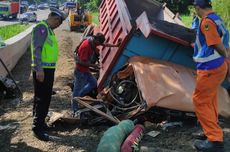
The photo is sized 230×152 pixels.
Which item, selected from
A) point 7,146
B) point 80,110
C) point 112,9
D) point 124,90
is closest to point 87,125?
point 80,110

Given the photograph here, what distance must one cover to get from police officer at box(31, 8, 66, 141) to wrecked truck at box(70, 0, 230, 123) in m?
0.76

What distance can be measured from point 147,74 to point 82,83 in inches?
50.0

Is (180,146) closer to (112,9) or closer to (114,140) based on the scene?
(114,140)

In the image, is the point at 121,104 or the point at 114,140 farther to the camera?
the point at 121,104

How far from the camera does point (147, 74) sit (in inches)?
250

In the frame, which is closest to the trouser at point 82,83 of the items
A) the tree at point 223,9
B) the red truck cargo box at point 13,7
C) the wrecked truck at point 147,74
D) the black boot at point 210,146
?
the wrecked truck at point 147,74

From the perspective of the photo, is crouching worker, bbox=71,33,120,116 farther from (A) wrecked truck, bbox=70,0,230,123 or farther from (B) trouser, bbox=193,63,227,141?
(B) trouser, bbox=193,63,227,141

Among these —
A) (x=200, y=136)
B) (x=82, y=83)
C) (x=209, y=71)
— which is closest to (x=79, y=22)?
(x=82, y=83)

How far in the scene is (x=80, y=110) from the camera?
647cm

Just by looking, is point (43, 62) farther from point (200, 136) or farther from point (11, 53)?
point (11, 53)

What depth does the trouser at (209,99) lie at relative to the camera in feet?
16.5

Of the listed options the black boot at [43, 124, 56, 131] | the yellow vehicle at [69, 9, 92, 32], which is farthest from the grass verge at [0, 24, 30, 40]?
the black boot at [43, 124, 56, 131]

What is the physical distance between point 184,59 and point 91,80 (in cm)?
→ 157

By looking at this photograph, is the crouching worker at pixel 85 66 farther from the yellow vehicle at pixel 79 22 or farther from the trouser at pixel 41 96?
the yellow vehicle at pixel 79 22
